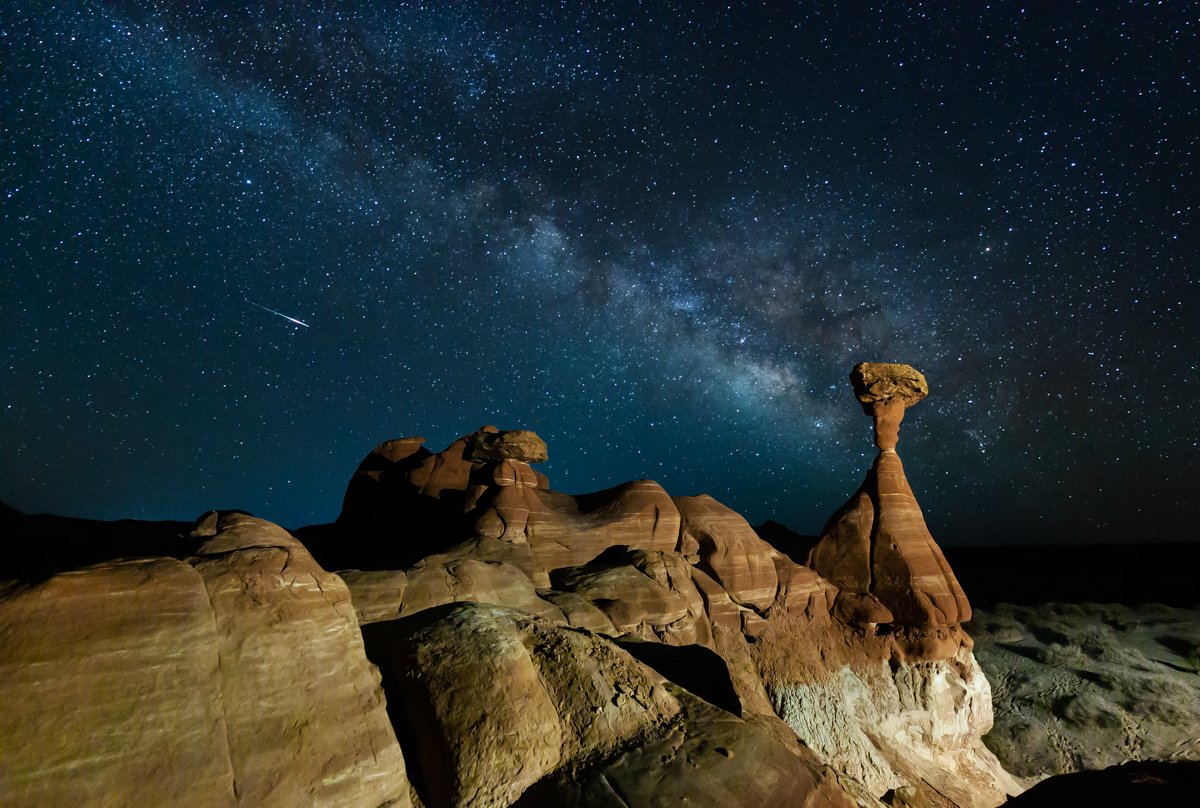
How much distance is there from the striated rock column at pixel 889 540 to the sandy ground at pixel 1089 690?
5993 millimetres

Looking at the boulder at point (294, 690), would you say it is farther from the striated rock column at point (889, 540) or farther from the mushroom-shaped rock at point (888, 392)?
the mushroom-shaped rock at point (888, 392)

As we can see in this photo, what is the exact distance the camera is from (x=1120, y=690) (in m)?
23.6

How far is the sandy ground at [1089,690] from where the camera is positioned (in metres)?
20.2

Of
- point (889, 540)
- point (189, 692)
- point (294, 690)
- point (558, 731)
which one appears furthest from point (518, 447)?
point (189, 692)

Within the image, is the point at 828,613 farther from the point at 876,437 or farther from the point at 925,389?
the point at 925,389

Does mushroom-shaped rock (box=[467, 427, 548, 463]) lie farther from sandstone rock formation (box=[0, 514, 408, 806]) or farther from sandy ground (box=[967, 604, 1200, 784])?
sandy ground (box=[967, 604, 1200, 784])

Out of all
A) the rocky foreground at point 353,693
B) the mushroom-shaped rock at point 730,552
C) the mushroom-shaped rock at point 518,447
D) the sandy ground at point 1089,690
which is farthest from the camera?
the sandy ground at point 1089,690

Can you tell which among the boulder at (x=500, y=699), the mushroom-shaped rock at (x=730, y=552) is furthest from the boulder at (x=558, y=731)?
the mushroom-shaped rock at (x=730, y=552)

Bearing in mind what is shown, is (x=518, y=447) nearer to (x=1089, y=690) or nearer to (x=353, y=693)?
(x=353, y=693)

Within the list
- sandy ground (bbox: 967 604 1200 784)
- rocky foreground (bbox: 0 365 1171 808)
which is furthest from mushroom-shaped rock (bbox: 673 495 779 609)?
sandy ground (bbox: 967 604 1200 784)

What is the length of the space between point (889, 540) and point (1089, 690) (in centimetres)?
1346

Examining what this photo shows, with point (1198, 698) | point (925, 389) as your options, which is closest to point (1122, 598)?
point (1198, 698)

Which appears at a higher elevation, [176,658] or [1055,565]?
[176,658]

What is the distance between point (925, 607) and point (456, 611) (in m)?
16.6
